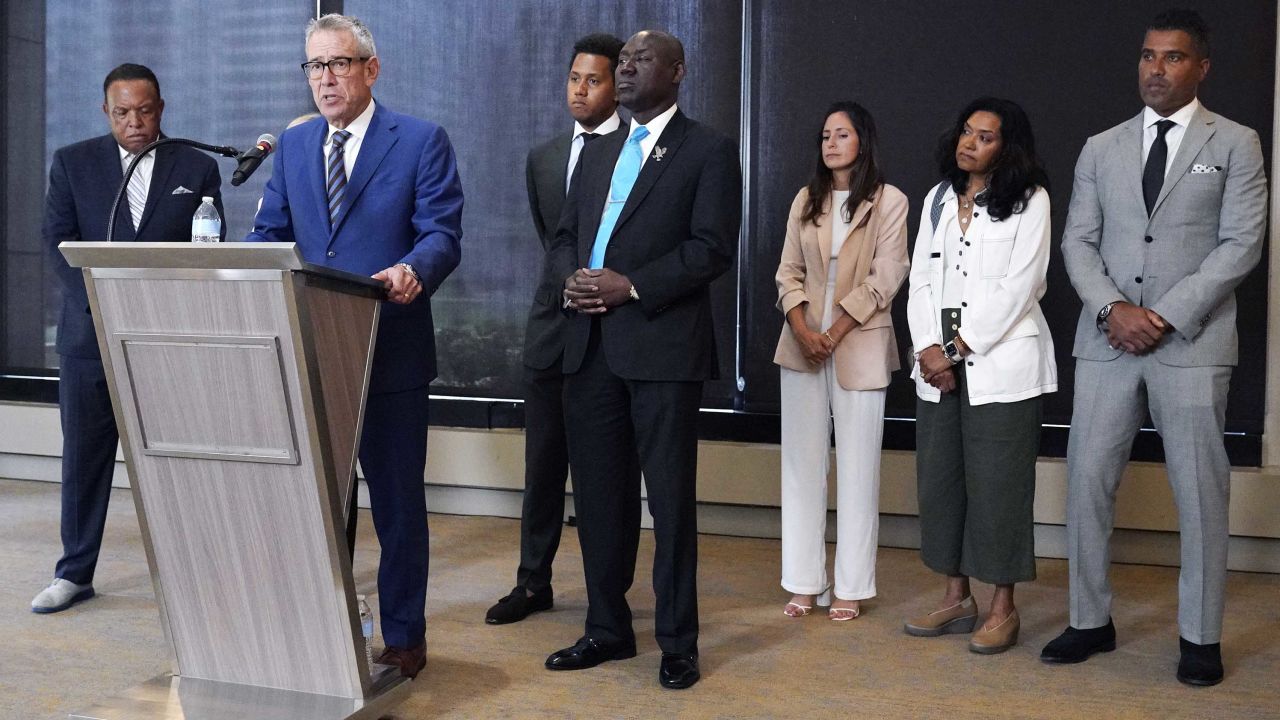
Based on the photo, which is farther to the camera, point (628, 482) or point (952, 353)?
point (952, 353)

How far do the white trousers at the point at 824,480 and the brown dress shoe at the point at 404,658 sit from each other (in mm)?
1413

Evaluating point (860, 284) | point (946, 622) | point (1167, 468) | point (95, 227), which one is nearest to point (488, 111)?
point (95, 227)

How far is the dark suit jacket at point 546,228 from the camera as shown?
3.78 meters

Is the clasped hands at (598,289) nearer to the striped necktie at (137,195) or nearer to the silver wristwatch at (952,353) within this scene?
the silver wristwatch at (952,353)

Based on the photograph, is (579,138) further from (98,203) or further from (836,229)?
(98,203)

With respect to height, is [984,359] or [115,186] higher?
[115,186]

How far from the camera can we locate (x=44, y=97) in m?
6.61

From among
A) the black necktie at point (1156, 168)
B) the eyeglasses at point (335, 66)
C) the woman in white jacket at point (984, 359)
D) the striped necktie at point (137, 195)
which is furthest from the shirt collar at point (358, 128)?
the black necktie at point (1156, 168)

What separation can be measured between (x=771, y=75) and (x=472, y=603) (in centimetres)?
275

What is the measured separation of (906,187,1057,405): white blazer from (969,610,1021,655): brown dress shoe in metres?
0.71

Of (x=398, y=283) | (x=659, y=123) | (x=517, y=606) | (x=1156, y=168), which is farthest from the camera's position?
(x=517, y=606)

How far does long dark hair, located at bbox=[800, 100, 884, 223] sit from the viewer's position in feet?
13.1

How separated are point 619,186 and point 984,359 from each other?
1.25m

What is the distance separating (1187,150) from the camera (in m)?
3.35
